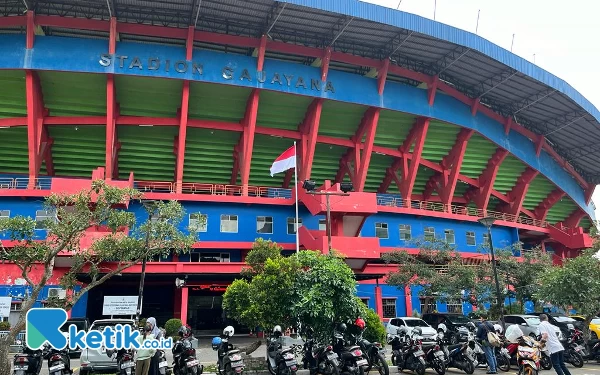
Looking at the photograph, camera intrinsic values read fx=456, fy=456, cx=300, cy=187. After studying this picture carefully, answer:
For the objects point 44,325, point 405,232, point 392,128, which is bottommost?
point 44,325

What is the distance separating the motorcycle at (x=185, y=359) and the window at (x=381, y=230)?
25175mm

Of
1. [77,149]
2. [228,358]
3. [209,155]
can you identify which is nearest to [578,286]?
[228,358]

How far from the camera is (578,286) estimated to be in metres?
20.8

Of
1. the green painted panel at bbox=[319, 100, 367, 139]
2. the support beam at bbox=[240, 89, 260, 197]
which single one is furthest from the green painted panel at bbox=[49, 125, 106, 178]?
the green painted panel at bbox=[319, 100, 367, 139]

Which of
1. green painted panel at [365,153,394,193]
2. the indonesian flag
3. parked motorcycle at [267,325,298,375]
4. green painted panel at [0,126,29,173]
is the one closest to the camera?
parked motorcycle at [267,325,298,375]

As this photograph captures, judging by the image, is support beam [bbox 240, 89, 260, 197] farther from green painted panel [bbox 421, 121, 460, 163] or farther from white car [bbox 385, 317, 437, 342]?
green painted panel [bbox 421, 121, 460, 163]

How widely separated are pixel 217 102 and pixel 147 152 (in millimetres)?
7083

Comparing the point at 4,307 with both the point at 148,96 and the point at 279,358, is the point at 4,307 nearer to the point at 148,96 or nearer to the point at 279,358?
the point at 148,96

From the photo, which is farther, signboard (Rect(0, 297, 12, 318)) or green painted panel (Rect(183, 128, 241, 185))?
green painted panel (Rect(183, 128, 241, 185))

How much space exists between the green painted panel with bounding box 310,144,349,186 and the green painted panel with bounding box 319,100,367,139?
4.95 ft

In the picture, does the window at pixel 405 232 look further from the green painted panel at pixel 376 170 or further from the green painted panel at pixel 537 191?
the green painted panel at pixel 537 191

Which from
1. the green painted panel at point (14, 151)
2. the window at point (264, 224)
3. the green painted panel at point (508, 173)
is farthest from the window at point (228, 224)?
the green painted panel at point (508, 173)

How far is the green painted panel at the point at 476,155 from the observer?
4162cm

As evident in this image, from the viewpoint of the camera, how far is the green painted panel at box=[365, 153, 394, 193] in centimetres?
4022
